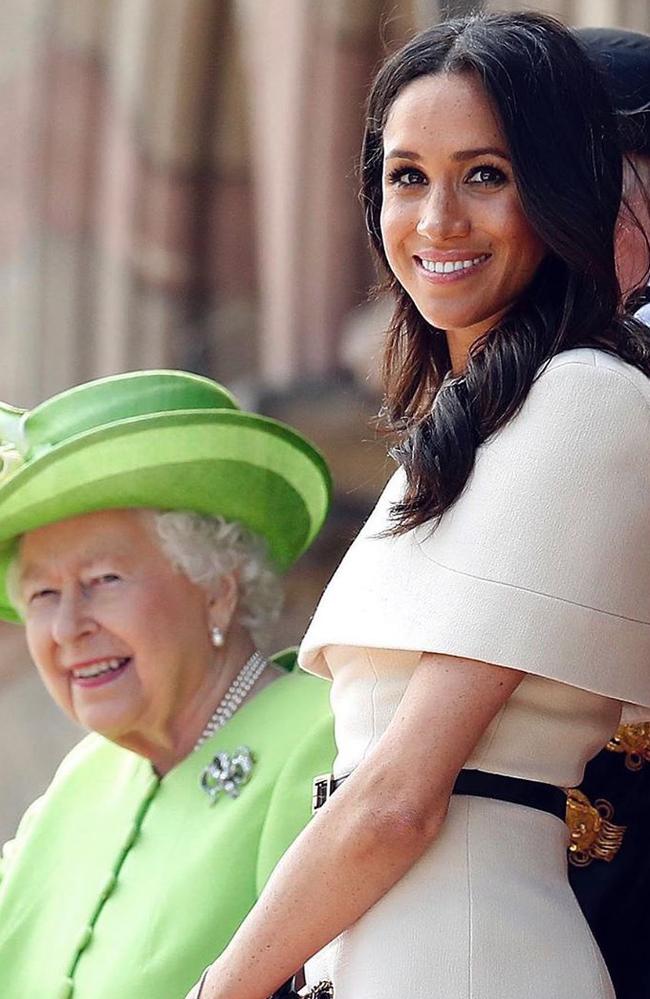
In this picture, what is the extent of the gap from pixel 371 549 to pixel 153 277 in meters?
5.67

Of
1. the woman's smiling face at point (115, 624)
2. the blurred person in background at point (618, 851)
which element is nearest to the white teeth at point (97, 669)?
the woman's smiling face at point (115, 624)

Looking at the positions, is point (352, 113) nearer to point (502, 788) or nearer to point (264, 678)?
point (264, 678)

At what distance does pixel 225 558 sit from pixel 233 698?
0.22 metres

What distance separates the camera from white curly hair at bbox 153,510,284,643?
9.91 feet

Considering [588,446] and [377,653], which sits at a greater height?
[588,446]

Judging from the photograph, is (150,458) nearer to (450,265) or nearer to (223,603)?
(223,603)

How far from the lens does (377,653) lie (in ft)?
6.33

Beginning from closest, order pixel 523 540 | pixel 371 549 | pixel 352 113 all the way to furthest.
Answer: pixel 523 540 → pixel 371 549 → pixel 352 113

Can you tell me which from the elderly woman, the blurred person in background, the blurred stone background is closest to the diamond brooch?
the elderly woman

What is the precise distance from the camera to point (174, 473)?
2.99 metres

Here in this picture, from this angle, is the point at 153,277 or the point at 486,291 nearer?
the point at 486,291

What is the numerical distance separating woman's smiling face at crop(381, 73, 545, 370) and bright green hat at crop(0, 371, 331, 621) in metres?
0.96

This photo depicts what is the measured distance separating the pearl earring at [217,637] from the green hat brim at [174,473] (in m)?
0.19

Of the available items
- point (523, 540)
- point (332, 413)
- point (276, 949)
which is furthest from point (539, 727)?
point (332, 413)
